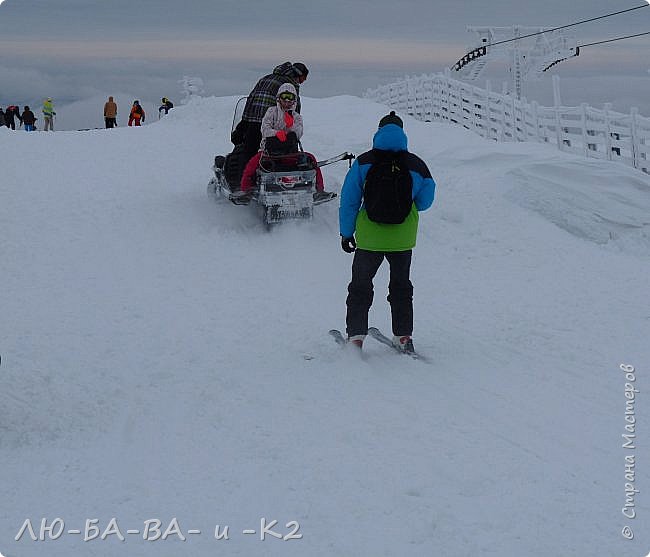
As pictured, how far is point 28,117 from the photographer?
27.7 metres

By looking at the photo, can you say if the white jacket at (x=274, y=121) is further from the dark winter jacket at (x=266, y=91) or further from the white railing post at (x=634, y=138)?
the white railing post at (x=634, y=138)

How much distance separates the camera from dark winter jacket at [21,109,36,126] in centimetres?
2756

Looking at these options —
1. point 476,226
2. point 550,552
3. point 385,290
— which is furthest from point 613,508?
point 476,226

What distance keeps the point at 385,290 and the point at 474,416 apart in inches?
132

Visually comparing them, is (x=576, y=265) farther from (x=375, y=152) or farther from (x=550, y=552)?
(x=550, y=552)

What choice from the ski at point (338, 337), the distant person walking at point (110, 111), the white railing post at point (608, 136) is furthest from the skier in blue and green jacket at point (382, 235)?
the distant person walking at point (110, 111)

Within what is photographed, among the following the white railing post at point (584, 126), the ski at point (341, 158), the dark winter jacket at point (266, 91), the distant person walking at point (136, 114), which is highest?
the distant person walking at point (136, 114)

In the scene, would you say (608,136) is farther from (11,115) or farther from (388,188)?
(11,115)

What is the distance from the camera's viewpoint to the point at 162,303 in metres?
7.64

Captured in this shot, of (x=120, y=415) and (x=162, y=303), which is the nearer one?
(x=120, y=415)

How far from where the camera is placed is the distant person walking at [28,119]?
2742cm

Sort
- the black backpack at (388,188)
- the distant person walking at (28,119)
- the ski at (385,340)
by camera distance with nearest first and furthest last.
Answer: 1. the black backpack at (388,188)
2. the ski at (385,340)
3. the distant person walking at (28,119)

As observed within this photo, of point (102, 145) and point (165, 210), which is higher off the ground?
point (102, 145)

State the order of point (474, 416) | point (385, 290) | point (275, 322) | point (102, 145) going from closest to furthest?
1. point (474, 416)
2. point (275, 322)
3. point (385, 290)
4. point (102, 145)
